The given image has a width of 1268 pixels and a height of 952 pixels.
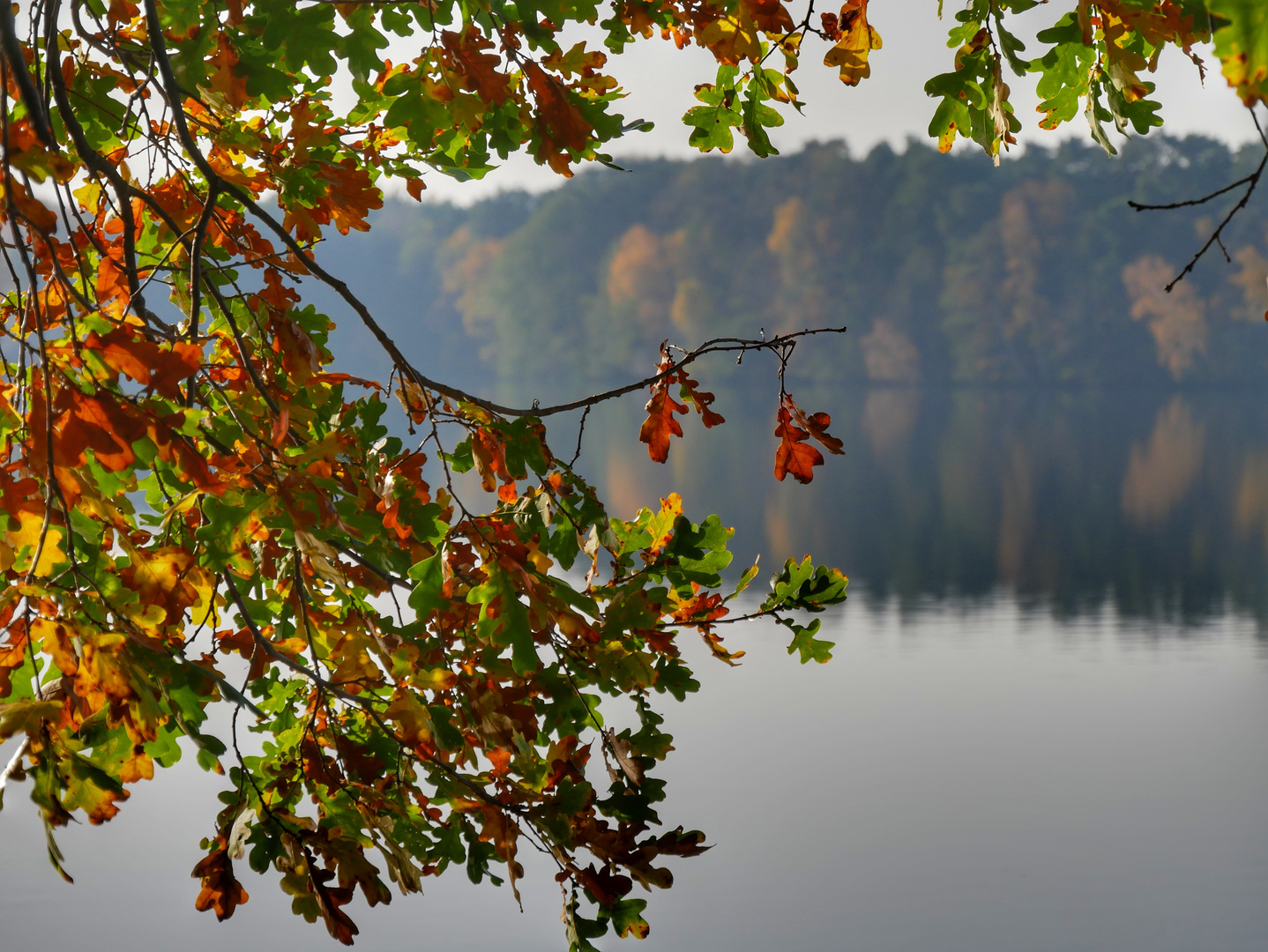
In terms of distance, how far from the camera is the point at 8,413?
45.3 inches

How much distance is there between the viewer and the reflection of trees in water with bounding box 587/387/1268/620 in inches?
360

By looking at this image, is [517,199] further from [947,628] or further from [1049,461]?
[947,628]

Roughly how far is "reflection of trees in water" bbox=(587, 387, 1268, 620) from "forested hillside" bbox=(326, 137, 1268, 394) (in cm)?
1247

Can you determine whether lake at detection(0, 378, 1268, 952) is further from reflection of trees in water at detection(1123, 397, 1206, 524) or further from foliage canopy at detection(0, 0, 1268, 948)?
foliage canopy at detection(0, 0, 1268, 948)

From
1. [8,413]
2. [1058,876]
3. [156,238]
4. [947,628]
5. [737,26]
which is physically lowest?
[1058,876]

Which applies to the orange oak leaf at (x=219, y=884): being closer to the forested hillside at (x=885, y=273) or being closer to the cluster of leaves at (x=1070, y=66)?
the cluster of leaves at (x=1070, y=66)

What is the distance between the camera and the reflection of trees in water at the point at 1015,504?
9.15 m

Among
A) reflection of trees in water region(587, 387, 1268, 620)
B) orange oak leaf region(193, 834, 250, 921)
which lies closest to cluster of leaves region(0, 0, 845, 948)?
orange oak leaf region(193, 834, 250, 921)

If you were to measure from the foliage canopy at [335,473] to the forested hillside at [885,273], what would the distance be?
1398 inches

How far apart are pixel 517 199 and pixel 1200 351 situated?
27.4 metres

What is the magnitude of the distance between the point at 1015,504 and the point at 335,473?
40.6 feet

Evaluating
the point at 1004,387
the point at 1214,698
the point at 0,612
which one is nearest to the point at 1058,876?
the point at 1214,698

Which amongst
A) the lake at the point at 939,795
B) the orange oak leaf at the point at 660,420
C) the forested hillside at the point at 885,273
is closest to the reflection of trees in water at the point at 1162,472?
the lake at the point at 939,795

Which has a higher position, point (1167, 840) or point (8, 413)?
point (8, 413)
